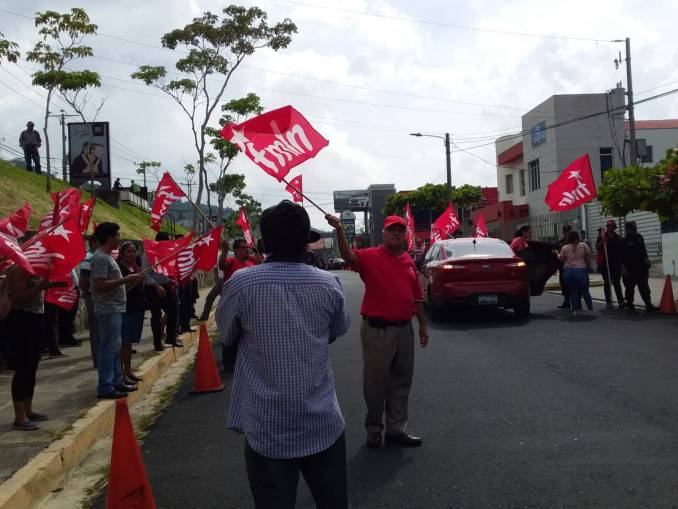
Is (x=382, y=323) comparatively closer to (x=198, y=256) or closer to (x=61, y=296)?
(x=61, y=296)

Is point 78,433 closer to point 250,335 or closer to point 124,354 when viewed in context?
point 124,354

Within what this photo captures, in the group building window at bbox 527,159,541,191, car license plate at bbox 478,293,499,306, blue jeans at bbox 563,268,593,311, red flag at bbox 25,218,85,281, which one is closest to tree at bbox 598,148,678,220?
blue jeans at bbox 563,268,593,311

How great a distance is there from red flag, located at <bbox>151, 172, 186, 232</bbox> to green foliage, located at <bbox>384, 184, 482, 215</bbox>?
5130 cm

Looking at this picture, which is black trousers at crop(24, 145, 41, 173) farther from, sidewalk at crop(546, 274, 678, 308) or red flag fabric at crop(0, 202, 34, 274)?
red flag fabric at crop(0, 202, 34, 274)

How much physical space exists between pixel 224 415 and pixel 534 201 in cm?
3799

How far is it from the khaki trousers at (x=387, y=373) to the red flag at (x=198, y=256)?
428cm

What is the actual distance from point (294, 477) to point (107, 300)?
15.9 ft

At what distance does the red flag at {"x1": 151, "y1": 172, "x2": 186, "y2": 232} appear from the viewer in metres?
12.6

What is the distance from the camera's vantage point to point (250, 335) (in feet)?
9.39

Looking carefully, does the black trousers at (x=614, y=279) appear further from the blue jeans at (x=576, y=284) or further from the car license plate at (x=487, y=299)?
the car license plate at (x=487, y=299)

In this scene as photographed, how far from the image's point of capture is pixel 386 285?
17.8 ft

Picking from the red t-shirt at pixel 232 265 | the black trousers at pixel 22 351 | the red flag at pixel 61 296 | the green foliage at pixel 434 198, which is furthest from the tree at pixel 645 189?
the green foliage at pixel 434 198

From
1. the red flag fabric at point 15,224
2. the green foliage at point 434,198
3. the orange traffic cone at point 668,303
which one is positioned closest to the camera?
the red flag fabric at point 15,224

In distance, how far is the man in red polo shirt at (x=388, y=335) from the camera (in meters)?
5.41
